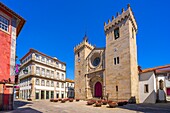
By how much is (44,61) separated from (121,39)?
23.9 m

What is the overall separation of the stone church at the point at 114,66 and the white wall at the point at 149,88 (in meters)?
0.75

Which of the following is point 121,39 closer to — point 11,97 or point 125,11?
point 125,11

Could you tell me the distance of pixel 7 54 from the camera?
43.9ft

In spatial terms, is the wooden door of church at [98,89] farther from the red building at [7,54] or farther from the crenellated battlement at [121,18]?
the red building at [7,54]

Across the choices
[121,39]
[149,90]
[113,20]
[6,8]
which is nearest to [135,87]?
[149,90]

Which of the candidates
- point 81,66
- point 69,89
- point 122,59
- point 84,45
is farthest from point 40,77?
point 122,59

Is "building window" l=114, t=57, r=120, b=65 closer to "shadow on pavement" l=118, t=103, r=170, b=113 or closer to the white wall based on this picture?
the white wall

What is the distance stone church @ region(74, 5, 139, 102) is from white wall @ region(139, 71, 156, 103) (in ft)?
2.46

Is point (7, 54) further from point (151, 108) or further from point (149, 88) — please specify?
point (149, 88)

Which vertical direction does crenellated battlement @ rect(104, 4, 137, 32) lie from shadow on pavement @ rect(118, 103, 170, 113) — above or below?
above

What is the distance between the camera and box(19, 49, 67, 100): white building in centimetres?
3753

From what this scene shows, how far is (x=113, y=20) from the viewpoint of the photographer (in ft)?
93.9

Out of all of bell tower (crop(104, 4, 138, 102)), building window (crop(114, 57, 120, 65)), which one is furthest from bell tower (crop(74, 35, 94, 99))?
building window (crop(114, 57, 120, 65))

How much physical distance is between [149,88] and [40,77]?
88.3 feet
